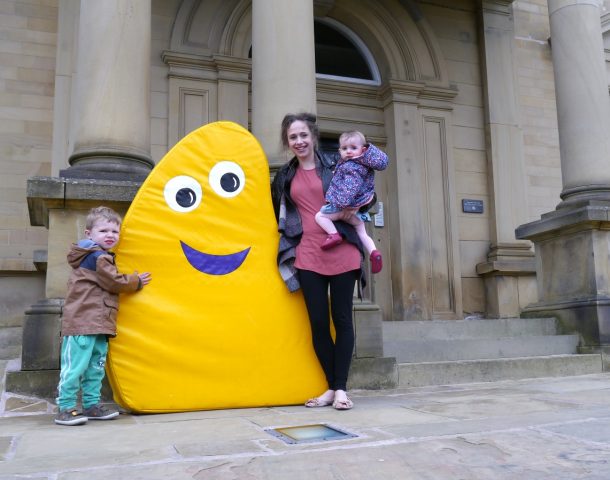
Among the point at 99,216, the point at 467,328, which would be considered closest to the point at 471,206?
the point at 467,328

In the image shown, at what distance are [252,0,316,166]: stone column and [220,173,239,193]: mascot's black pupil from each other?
1018mm

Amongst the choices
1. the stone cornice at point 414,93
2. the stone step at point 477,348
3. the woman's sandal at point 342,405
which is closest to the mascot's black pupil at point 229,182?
the woman's sandal at point 342,405

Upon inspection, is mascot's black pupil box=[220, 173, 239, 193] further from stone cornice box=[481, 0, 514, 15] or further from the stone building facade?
stone cornice box=[481, 0, 514, 15]

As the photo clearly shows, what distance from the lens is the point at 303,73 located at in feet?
17.4

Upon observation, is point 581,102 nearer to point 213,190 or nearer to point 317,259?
point 317,259

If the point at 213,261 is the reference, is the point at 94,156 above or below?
above

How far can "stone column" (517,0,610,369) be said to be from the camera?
6461 millimetres

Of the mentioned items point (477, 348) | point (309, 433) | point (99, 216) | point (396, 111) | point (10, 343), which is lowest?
point (309, 433)

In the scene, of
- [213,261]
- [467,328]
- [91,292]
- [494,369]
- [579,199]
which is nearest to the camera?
[91,292]

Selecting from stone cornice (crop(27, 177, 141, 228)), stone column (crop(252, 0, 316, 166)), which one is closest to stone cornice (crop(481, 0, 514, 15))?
stone column (crop(252, 0, 316, 166))

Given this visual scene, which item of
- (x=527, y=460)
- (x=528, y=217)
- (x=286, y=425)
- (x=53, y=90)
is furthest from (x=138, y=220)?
(x=528, y=217)

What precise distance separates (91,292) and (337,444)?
68.3 inches

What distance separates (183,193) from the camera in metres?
3.96

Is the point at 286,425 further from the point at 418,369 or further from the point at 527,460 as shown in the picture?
the point at 418,369
